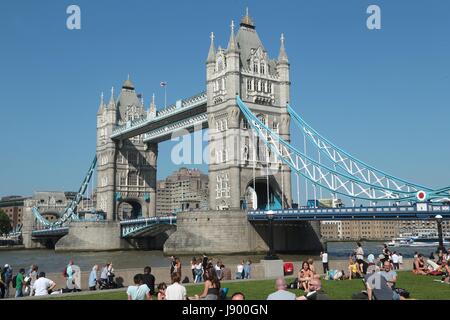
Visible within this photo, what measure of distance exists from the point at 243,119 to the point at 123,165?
3559cm

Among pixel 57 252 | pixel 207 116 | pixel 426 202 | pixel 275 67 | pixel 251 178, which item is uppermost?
pixel 275 67

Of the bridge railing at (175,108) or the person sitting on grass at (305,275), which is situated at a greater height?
the bridge railing at (175,108)

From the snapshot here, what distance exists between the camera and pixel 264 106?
6069cm

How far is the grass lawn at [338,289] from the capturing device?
48.4ft

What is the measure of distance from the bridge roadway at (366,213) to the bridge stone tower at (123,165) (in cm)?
3921

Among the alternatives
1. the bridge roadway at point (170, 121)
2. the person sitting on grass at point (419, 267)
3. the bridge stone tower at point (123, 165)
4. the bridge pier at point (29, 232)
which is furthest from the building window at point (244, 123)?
the bridge pier at point (29, 232)

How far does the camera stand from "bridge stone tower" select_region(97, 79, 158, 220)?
86812 millimetres

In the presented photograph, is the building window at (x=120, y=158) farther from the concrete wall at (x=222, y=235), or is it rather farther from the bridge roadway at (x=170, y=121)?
the concrete wall at (x=222, y=235)

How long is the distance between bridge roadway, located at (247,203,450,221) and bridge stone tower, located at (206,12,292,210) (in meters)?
6.23

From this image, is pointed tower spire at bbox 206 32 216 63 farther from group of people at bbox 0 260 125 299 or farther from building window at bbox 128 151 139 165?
group of people at bbox 0 260 125 299

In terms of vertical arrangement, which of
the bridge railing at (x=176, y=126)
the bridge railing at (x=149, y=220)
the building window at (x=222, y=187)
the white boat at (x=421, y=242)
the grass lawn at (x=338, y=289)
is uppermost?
the bridge railing at (x=176, y=126)
